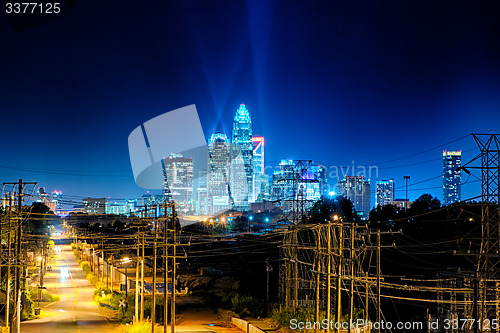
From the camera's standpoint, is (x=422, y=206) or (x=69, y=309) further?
(x=422, y=206)

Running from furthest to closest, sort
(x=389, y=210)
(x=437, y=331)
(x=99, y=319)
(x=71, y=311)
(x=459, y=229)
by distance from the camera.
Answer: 1. (x=389, y=210)
2. (x=459, y=229)
3. (x=71, y=311)
4. (x=99, y=319)
5. (x=437, y=331)

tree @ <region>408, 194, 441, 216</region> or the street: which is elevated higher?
tree @ <region>408, 194, 441, 216</region>

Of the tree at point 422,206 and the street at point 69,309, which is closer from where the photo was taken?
the street at point 69,309

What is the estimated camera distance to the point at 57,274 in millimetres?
63812

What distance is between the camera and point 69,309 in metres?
38.5

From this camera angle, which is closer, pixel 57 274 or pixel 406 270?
pixel 406 270

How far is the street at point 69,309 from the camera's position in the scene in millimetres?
28812

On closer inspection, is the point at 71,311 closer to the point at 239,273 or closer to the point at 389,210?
the point at 239,273

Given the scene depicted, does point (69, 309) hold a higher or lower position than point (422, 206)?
lower

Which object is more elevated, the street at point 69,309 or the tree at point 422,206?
the tree at point 422,206

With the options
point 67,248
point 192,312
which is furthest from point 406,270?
point 67,248

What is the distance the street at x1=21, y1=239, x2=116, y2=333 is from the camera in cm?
2881

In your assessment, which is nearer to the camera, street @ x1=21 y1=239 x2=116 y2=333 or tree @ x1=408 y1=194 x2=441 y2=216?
street @ x1=21 y1=239 x2=116 y2=333

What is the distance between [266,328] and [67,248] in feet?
291
